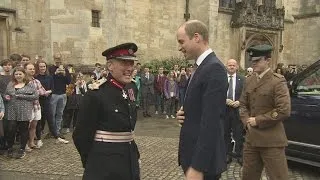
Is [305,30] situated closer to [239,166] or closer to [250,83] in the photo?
[239,166]

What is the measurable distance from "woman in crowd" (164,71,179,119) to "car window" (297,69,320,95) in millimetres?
7768

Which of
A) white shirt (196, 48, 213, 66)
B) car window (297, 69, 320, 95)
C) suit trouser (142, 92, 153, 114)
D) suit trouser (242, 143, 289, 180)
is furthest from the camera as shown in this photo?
suit trouser (142, 92, 153, 114)

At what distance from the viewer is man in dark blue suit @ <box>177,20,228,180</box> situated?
298 centimetres

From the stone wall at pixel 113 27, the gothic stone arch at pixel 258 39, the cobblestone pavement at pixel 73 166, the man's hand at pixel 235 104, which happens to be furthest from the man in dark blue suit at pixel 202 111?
the gothic stone arch at pixel 258 39

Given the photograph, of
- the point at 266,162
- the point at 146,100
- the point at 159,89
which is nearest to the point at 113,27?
the point at 159,89

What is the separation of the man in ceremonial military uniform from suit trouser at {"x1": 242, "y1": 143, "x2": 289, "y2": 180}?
186 centimetres

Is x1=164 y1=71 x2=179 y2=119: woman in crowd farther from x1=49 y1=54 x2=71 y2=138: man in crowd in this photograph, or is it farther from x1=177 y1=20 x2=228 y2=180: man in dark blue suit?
x1=177 y1=20 x2=228 y2=180: man in dark blue suit

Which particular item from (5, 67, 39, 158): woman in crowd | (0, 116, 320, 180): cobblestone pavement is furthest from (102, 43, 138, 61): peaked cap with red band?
(5, 67, 39, 158): woman in crowd

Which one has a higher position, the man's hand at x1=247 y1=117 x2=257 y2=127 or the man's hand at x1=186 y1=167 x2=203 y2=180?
the man's hand at x1=247 y1=117 x2=257 y2=127

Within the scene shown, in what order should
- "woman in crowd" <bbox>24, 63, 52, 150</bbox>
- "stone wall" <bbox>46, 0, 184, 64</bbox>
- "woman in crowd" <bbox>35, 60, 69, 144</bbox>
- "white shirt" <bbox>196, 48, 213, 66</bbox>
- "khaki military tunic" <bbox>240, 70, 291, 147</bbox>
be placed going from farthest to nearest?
"stone wall" <bbox>46, 0, 184, 64</bbox> → "woman in crowd" <bbox>35, 60, 69, 144</bbox> → "woman in crowd" <bbox>24, 63, 52, 150</bbox> → "khaki military tunic" <bbox>240, 70, 291, 147</bbox> → "white shirt" <bbox>196, 48, 213, 66</bbox>

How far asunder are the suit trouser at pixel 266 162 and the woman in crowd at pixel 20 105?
188 inches

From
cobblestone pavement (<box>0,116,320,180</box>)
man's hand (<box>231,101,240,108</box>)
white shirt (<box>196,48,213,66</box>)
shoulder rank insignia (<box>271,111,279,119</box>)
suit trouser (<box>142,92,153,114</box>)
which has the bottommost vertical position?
cobblestone pavement (<box>0,116,320,180</box>)

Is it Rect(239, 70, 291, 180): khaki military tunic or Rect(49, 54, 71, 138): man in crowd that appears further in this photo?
Rect(49, 54, 71, 138): man in crowd

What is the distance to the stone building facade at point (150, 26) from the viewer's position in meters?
15.7
